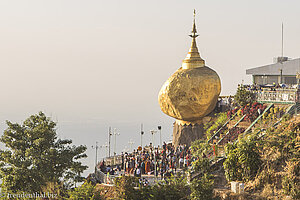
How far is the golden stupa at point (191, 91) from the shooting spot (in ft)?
125

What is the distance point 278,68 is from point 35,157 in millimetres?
24603

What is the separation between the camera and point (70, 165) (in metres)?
33.1

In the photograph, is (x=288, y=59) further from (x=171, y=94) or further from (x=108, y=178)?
(x=108, y=178)

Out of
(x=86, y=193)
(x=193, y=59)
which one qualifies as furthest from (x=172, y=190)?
(x=193, y=59)

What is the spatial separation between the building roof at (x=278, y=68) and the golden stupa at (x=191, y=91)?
891 cm

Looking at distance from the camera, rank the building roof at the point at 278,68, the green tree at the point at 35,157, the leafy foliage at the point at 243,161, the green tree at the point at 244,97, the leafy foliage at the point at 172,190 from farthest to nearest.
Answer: the building roof at the point at 278,68 < the green tree at the point at 244,97 < the green tree at the point at 35,157 < the leafy foliage at the point at 243,161 < the leafy foliage at the point at 172,190

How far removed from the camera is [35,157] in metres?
32.0

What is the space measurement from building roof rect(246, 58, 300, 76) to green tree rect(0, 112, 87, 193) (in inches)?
796

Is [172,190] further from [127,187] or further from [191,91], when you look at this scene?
[191,91]

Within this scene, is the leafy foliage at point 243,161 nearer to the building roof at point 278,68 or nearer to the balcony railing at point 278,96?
the balcony railing at point 278,96

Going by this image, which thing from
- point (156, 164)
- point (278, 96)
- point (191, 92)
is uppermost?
point (191, 92)

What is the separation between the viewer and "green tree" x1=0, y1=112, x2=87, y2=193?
1244 inches

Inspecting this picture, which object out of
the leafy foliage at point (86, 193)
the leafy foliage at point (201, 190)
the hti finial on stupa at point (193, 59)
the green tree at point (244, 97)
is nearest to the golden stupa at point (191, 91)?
the hti finial on stupa at point (193, 59)

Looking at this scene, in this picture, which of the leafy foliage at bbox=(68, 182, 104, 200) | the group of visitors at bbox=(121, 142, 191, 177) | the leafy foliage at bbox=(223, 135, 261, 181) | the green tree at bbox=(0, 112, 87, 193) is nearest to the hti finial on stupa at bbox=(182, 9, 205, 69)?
the group of visitors at bbox=(121, 142, 191, 177)
